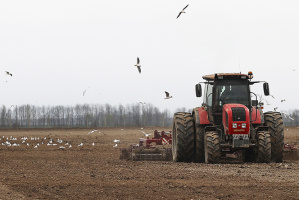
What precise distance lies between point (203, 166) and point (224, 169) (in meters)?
1.06

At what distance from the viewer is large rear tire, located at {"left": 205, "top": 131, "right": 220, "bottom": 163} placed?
16578 mm

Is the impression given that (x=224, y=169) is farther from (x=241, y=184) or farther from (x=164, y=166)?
(x=241, y=184)

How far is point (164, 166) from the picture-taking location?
16844 millimetres

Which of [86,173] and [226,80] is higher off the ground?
[226,80]

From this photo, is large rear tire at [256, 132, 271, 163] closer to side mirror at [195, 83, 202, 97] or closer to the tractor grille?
the tractor grille

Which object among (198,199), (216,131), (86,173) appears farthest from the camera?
(216,131)

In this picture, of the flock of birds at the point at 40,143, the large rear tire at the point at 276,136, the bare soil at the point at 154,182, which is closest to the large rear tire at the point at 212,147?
the bare soil at the point at 154,182

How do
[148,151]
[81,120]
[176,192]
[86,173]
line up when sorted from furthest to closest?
[81,120] → [148,151] → [86,173] → [176,192]

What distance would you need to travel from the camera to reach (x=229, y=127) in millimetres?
16922

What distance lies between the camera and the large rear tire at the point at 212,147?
16.6 meters

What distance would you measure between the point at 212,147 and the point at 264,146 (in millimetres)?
1684

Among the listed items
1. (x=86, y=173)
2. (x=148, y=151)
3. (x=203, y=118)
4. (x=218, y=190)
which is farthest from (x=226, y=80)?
(x=218, y=190)

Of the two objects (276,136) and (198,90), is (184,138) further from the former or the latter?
(276,136)

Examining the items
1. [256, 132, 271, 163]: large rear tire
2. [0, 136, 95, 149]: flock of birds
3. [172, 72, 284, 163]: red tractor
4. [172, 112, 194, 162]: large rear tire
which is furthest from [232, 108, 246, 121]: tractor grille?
[0, 136, 95, 149]: flock of birds
